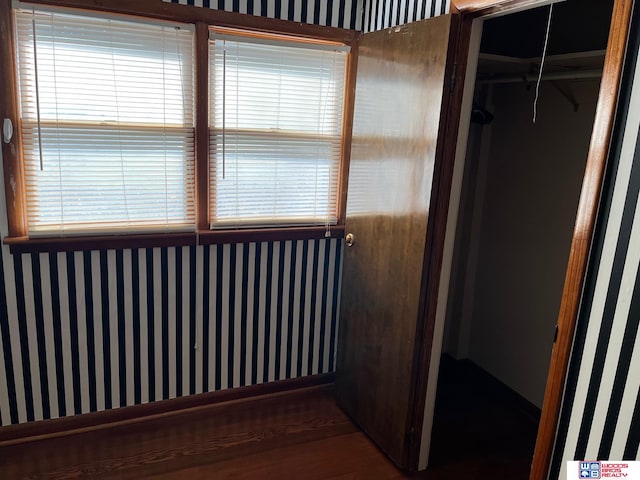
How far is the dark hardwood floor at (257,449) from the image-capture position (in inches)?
90.4

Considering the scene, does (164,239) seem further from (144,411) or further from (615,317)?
(615,317)

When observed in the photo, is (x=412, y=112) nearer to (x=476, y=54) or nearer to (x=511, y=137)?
(x=476, y=54)

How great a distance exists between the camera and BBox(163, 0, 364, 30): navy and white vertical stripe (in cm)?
240

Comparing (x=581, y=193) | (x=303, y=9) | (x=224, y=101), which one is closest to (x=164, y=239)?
(x=224, y=101)

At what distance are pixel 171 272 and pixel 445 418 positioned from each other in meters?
1.69

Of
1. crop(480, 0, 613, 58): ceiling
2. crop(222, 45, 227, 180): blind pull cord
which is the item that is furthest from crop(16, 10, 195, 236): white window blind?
crop(480, 0, 613, 58): ceiling

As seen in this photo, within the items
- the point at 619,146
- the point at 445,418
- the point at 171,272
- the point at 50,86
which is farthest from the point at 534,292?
the point at 50,86

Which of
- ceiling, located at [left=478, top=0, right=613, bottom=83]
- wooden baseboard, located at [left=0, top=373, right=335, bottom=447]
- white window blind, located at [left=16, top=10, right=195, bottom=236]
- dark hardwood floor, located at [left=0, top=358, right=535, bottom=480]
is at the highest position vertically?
ceiling, located at [left=478, top=0, right=613, bottom=83]

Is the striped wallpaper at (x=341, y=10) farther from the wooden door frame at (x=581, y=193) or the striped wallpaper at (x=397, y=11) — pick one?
the wooden door frame at (x=581, y=193)

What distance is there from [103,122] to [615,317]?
2147 mm

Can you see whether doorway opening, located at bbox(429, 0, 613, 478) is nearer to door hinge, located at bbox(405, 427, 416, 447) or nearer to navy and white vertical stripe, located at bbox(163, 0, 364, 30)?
door hinge, located at bbox(405, 427, 416, 447)

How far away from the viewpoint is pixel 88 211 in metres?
2.36

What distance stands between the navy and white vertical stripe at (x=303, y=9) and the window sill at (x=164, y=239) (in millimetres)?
1081

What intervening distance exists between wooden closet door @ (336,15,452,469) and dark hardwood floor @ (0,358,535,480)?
184 mm
